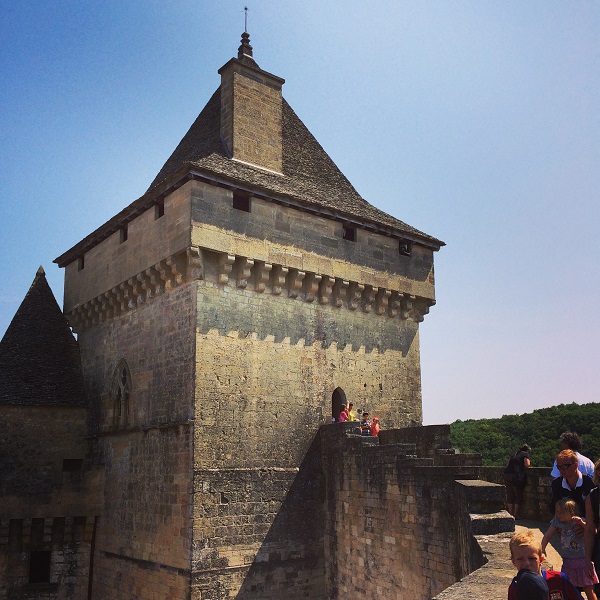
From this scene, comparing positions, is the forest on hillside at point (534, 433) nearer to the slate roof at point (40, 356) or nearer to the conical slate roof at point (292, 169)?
the conical slate roof at point (292, 169)

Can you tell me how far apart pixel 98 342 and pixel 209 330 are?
468 centimetres

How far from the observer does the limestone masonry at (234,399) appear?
446 inches

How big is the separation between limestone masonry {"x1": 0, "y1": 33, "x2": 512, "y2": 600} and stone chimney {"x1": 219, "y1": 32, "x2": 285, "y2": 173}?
2.1 inches

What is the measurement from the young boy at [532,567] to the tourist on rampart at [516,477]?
6.99 meters

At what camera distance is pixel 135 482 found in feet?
42.7

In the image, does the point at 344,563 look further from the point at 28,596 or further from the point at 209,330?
the point at 28,596

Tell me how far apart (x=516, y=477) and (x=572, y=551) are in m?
6.28

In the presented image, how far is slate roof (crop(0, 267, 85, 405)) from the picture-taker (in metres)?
14.8

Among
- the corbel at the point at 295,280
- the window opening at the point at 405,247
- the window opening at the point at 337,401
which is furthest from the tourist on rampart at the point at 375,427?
the window opening at the point at 405,247

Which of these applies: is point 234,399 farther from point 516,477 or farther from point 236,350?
point 516,477

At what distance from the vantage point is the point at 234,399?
12.1 metres

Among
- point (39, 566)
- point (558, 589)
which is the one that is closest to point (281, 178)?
point (39, 566)

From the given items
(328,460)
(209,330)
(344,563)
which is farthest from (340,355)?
(344,563)

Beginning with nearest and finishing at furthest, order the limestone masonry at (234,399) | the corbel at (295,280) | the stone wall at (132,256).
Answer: the limestone masonry at (234,399) → the stone wall at (132,256) → the corbel at (295,280)
